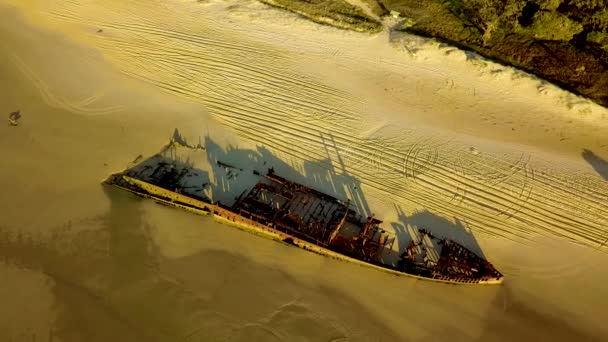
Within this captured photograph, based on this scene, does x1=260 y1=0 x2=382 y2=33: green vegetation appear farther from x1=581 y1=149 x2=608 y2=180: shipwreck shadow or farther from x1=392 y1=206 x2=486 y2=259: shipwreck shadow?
x1=392 y1=206 x2=486 y2=259: shipwreck shadow

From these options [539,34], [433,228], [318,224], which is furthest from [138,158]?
[539,34]

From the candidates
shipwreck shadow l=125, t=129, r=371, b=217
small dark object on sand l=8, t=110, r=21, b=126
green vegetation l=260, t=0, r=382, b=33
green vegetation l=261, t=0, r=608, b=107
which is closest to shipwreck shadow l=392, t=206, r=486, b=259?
shipwreck shadow l=125, t=129, r=371, b=217

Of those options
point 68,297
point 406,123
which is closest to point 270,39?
point 406,123

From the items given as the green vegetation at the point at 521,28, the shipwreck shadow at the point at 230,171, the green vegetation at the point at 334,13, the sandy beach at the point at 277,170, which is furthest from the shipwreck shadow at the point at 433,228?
the green vegetation at the point at 334,13

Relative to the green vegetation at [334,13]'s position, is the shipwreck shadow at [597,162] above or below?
below

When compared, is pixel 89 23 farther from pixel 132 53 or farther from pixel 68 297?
pixel 68 297

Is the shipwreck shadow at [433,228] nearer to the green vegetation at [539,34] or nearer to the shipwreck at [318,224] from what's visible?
the shipwreck at [318,224]
